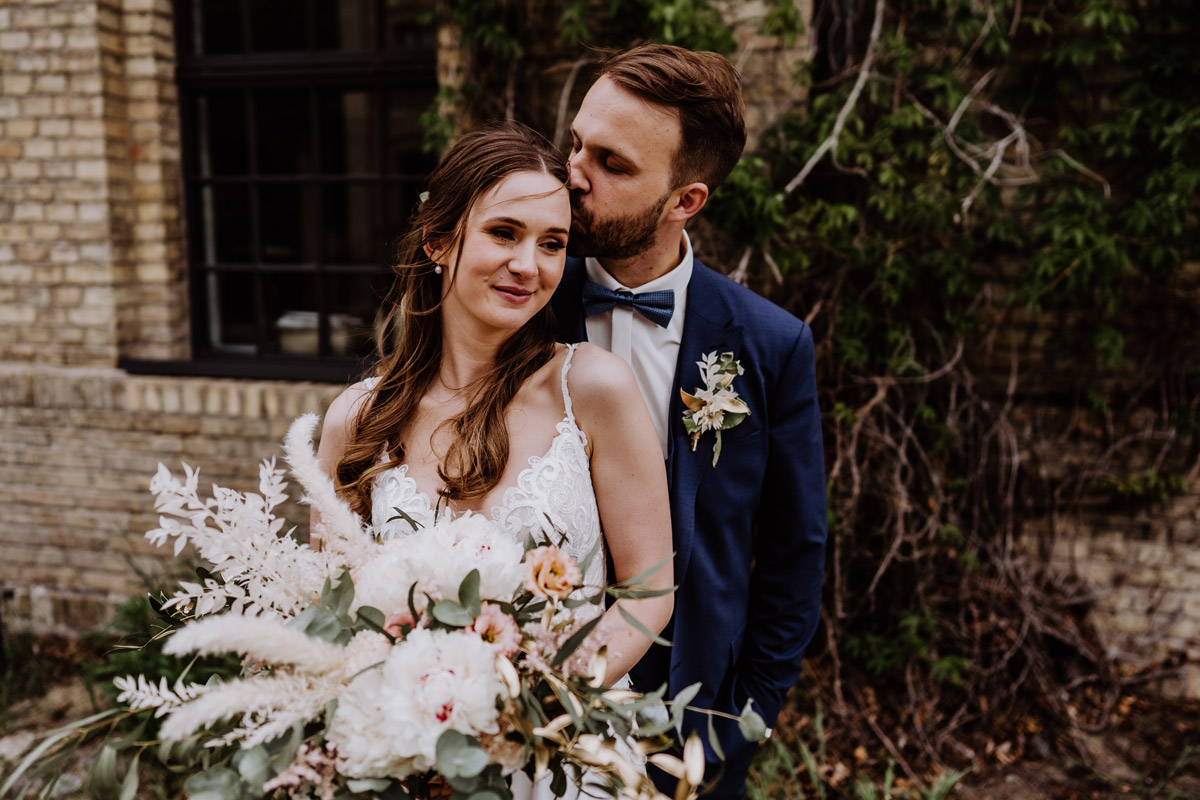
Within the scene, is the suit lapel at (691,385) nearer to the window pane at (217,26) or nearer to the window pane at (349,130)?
the window pane at (349,130)

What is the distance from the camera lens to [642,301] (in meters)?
1.92

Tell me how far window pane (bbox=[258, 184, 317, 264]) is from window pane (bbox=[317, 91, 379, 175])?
253 mm

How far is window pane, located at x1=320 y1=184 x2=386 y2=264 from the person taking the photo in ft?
14.0

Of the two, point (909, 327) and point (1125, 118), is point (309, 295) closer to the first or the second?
point (909, 327)

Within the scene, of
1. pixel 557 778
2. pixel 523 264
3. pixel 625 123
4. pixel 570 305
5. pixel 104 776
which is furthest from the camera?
pixel 570 305

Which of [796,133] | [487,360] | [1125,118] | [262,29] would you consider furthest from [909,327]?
[262,29]

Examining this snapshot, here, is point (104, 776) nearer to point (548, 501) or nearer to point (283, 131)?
point (548, 501)

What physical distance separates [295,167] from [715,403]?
3.42 metres

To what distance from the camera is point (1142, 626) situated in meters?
3.69

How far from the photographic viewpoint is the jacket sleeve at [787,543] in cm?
196

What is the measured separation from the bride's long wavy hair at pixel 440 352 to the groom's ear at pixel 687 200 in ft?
1.09

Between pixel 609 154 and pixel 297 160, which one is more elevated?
pixel 297 160

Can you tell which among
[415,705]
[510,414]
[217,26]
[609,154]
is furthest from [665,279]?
[217,26]

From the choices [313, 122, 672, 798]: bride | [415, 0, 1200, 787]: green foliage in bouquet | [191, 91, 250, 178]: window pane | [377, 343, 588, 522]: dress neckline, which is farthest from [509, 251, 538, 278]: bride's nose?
[191, 91, 250, 178]: window pane
